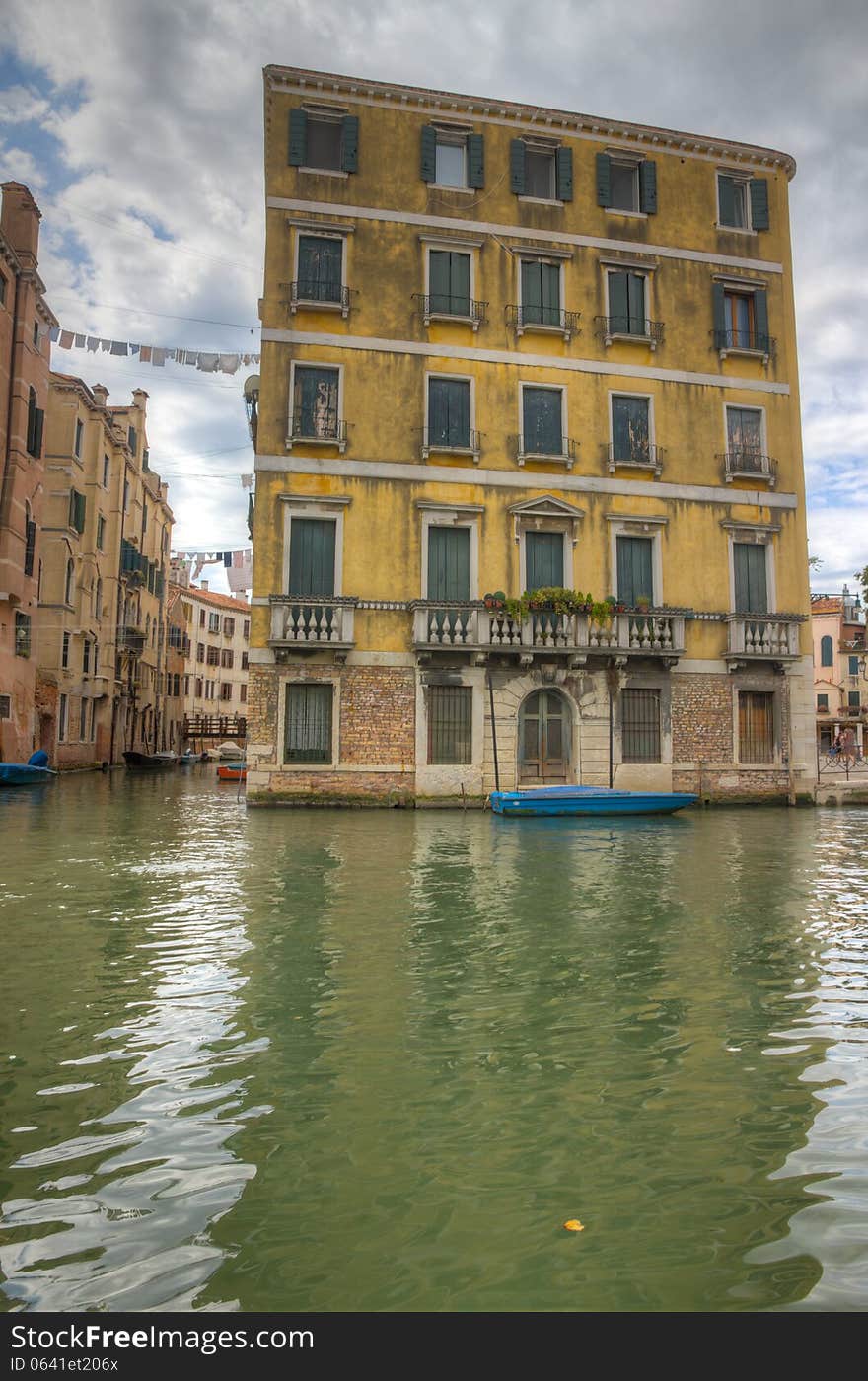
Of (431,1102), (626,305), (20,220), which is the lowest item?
(431,1102)

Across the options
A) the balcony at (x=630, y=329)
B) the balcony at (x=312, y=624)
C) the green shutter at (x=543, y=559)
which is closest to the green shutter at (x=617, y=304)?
the balcony at (x=630, y=329)

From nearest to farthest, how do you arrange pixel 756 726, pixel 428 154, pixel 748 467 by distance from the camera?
pixel 428 154 < pixel 756 726 < pixel 748 467

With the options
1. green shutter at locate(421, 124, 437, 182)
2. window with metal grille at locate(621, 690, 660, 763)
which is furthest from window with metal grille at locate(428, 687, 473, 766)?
green shutter at locate(421, 124, 437, 182)

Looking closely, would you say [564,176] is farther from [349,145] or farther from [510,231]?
[349,145]

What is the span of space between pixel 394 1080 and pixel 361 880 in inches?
226

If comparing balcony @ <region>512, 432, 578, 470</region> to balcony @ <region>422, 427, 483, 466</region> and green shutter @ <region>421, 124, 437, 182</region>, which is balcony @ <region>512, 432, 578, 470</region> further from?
green shutter @ <region>421, 124, 437, 182</region>

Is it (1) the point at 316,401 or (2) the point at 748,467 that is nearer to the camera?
(1) the point at 316,401

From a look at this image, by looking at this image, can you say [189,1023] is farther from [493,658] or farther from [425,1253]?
[493,658]

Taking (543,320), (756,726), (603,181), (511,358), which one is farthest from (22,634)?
(756,726)

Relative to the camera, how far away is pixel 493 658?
828 inches

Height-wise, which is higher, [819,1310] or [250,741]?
[250,741]

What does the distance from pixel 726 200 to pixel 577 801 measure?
54.8 feet

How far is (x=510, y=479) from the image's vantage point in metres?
21.6

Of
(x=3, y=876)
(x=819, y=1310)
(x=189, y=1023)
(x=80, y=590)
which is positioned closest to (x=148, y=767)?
(x=80, y=590)
